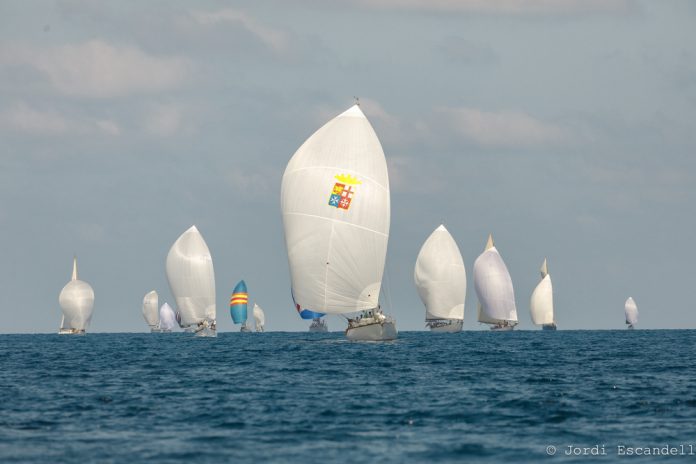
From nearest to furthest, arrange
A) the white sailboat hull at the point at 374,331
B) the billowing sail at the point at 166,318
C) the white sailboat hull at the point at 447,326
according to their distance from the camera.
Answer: the white sailboat hull at the point at 374,331
the white sailboat hull at the point at 447,326
the billowing sail at the point at 166,318

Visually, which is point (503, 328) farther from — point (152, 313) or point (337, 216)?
point (337, 216)

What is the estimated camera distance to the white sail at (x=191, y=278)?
400 ft

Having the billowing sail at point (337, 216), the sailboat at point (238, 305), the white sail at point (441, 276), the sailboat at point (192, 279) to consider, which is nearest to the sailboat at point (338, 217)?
the billowing sail at point (337, 216)

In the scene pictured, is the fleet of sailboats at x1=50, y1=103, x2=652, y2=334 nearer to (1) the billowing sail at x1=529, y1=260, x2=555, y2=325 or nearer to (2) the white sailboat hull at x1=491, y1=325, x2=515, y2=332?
(2) the white sailboat hull at x1=491, y1=325, x2=515, y2=332

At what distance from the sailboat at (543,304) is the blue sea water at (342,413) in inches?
4600

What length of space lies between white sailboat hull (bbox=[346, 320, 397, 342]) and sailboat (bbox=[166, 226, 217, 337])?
52.0m

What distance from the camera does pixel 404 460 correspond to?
78.7ft

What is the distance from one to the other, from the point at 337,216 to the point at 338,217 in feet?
0.35

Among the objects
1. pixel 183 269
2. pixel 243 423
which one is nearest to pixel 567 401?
pixel 243 423

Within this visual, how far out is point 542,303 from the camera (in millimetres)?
168750

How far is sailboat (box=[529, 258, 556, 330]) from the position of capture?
168 meters

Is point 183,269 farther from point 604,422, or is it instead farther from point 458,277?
point 604,422

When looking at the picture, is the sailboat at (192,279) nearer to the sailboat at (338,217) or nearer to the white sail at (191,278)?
the white sail at (191,278)

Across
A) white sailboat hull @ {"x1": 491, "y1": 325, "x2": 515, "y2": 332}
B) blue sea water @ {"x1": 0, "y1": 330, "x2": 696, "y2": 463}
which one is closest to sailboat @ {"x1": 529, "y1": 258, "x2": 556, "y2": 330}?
white sailboat hull @ {"x1": 491, "y1": 325, "x2": 515, "y2": 332}
